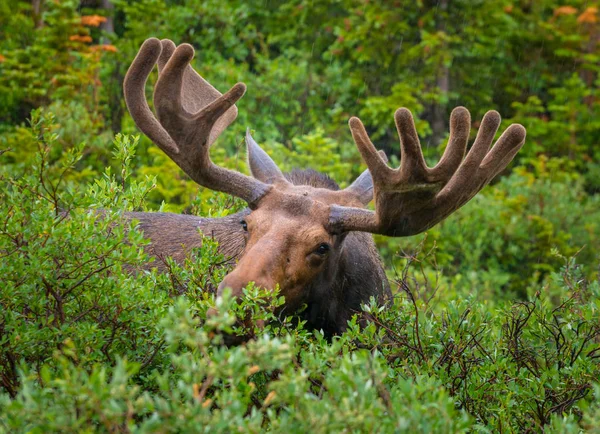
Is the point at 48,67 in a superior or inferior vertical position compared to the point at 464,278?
superior

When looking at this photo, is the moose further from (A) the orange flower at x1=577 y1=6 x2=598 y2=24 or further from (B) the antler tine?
(A) the orange flower at x1=577 y1=6 x2=598 y2=24

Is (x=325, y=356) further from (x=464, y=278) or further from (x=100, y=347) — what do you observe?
(x=464, y=278)

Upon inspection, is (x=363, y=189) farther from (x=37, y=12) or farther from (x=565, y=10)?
(x=565, y=10)

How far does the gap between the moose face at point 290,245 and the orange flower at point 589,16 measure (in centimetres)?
1222

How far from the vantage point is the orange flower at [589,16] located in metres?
15.3

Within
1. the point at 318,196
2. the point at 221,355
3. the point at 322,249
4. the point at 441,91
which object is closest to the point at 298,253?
the point at 322,249

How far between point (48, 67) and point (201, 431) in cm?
1071

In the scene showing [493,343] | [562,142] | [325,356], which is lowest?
[562,142]

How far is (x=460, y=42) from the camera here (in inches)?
516

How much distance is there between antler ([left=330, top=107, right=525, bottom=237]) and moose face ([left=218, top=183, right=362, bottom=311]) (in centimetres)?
16

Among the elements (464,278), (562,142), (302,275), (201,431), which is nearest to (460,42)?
(562,142)

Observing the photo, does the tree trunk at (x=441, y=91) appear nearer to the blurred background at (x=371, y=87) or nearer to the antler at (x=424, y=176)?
the blurred background at (x=371, y=87)

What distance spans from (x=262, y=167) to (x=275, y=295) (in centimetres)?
200

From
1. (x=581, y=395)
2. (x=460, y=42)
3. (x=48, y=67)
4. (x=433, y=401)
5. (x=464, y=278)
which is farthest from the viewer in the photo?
(x=460, y=42)
